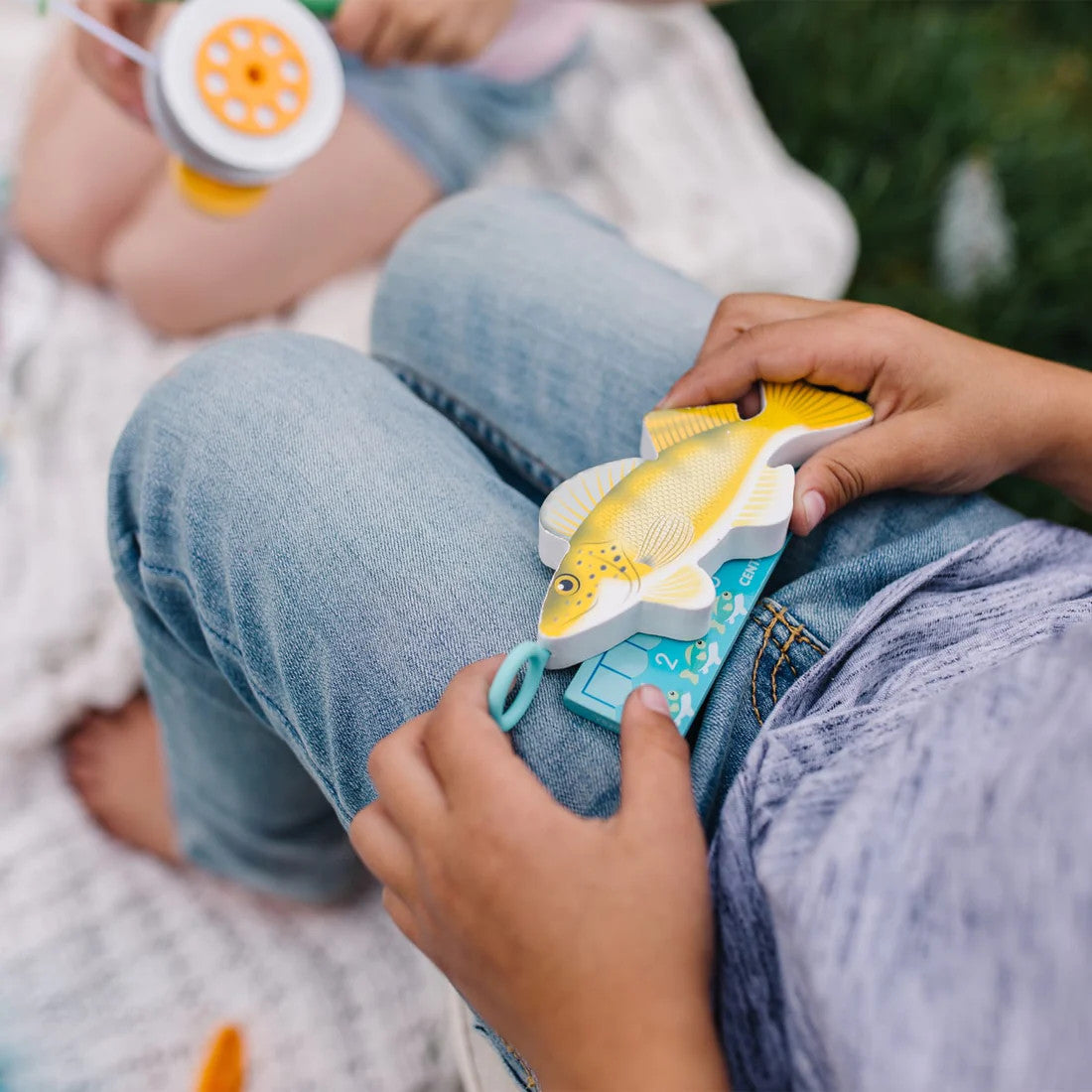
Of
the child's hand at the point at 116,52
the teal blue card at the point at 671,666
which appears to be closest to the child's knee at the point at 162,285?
the child's hand at the point at 116,52

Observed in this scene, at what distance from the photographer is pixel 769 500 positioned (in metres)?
0.50

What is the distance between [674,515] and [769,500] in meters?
0.05

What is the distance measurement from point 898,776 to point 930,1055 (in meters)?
0.09

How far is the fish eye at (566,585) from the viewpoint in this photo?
0.46 meters

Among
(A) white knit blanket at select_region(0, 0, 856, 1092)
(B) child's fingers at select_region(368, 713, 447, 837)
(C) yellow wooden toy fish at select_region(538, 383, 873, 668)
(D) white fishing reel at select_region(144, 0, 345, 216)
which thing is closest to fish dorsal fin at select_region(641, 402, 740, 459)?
(C) yellow wooden toy fish at select_region(538, 383, 873, 668)

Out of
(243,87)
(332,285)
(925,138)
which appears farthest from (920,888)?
(925,138)

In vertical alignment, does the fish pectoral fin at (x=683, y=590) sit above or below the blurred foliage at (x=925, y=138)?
below

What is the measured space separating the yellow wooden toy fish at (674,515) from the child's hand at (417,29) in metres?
0.49

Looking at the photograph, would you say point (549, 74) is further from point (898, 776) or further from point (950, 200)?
point (898, 776)

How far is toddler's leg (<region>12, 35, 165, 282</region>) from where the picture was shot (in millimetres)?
1023

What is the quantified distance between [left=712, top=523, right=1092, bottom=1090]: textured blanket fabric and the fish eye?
0.38ft

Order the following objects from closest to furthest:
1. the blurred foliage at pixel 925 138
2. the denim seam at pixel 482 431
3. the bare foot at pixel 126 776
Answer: the denim seam at pixel 482 431 < the bare foot at pixel 126 776 < the blurred foliage at pixel 925 138

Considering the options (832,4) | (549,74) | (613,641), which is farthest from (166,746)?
(832,4)

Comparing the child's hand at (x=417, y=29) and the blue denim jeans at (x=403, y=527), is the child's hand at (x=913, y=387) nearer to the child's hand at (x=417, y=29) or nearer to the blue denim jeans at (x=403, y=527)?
the blue denim jeans at (x=403, y=527)
